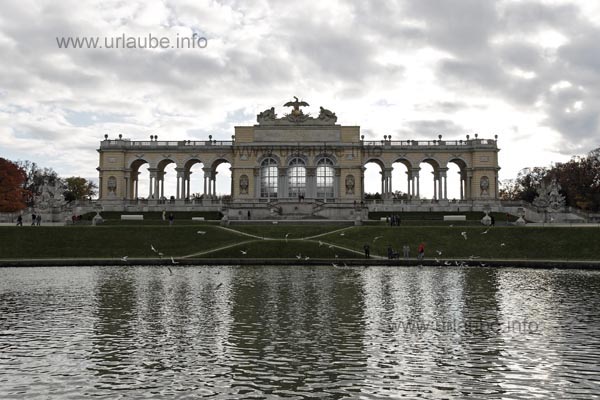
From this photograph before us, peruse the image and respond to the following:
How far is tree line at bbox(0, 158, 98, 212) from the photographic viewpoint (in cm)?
9412

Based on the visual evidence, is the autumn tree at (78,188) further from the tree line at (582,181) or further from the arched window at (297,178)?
the tree line at (582,181)

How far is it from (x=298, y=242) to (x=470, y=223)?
23622 mm

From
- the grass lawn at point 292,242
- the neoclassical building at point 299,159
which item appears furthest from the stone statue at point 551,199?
the grass lawn at point 292,242

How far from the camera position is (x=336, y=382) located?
12.0 m

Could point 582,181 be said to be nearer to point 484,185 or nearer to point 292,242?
point 484,185

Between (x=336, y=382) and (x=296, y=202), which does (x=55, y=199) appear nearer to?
(x=296, y=202)

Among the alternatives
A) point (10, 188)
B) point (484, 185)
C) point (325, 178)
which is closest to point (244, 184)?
point (325, 178)

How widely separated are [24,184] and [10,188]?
1663cm

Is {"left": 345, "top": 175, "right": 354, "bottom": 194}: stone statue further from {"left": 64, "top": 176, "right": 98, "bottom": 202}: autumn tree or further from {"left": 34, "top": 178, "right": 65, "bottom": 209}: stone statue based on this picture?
{"left": 64, "top": 176, "right": 98, "bottom": 202}: autumn tree

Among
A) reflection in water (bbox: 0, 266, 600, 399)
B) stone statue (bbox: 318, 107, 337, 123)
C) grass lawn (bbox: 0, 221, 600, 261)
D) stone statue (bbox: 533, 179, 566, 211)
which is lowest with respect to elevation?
reflection in water (bbox: 0, 266, 600, 399)

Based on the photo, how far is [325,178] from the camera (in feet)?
286

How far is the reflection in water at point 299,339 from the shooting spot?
11.9 meters

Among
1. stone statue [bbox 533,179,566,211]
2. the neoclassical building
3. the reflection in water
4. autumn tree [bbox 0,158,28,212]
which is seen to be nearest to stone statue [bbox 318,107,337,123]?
the neoclassical building

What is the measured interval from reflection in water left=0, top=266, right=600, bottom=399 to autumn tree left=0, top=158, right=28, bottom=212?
72942mm
